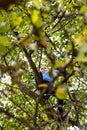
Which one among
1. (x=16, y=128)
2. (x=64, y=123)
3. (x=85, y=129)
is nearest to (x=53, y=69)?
(x=64, y=123)

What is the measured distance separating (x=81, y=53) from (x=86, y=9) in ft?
1.62

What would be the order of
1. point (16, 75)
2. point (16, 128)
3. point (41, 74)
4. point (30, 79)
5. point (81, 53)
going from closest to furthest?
1. point (81, 53)
2. point (16, 75)
3. point (16, 128)
4. point (41, 74)
5. point (30, 79)

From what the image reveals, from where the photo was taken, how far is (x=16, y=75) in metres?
1.40

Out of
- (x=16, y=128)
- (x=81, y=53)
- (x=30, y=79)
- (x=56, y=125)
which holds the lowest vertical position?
(x=81, y=53)

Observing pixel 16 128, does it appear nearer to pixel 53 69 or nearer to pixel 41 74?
pixel 41 74

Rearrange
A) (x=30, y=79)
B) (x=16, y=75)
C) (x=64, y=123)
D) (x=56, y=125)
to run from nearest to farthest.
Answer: (x=16, y=75), (x=64, y=123), (x=56, y=125), (x=30, y=79)

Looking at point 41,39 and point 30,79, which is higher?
point 30,79

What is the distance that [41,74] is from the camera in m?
5.40

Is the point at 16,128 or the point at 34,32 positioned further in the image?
the point at 16,128

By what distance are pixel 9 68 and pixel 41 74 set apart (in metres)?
4.07

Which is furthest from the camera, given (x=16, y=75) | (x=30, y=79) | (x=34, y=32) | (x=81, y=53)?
(x=30, y=79)

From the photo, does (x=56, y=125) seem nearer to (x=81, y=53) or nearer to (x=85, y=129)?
(x=85, y=129)

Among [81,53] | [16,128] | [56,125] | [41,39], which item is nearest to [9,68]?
[41,39]

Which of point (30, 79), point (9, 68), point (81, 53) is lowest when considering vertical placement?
point (81, 53)
